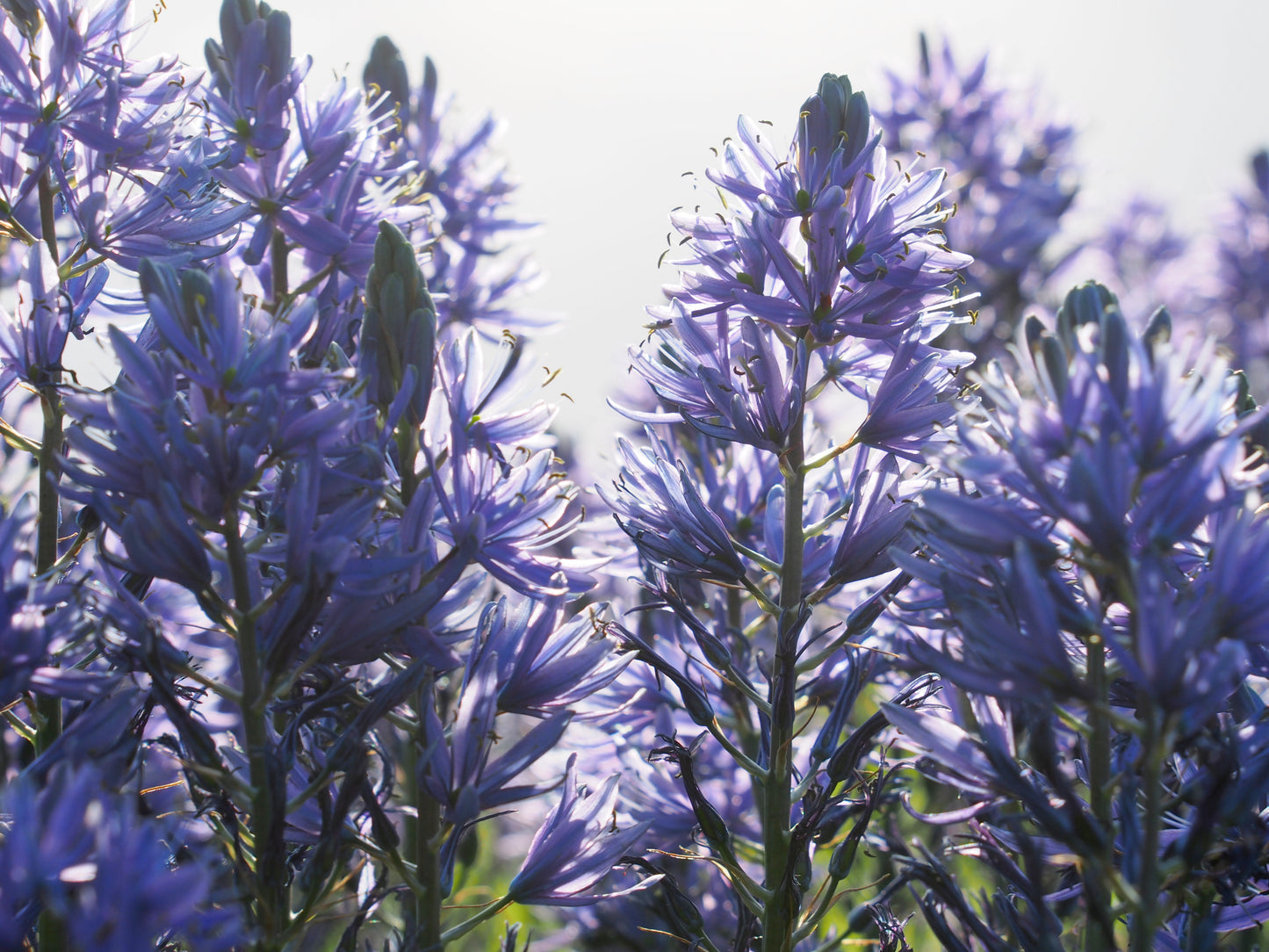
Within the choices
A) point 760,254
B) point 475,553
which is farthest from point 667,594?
point 760,254

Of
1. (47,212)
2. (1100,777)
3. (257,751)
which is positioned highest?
(47,212)

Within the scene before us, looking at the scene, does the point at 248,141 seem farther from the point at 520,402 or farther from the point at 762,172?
the point at 762,172

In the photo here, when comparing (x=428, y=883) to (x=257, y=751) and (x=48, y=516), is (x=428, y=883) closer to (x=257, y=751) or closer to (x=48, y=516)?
(x=257, y=751)

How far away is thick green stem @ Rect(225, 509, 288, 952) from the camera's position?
1.42 m

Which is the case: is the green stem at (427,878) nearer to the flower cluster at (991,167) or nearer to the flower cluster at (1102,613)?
the flower cluster at (1102,613)

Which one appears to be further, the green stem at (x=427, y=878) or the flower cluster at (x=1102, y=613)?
the green stem at (x=427, y=878)

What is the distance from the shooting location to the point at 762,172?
1911 millimetres

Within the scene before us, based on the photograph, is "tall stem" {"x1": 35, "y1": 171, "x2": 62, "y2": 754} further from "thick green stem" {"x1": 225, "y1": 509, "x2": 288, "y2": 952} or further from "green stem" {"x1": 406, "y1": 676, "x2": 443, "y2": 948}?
"green stem" {"x1": 406, "y1": 676, "x2": 443, "y2": 948}

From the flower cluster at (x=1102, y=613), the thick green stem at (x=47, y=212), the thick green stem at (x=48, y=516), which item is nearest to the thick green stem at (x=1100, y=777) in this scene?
the flower cluster at (x=1102, y=613)

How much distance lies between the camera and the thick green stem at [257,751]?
1420mm

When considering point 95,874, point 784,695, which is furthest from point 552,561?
point 95,874

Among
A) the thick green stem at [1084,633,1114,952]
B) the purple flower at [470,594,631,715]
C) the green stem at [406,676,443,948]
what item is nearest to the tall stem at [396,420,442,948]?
the green stem at [406,676,443,948]

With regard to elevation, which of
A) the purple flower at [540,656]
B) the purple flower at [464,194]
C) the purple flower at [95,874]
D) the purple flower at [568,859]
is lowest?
the purple flower at [568,859]

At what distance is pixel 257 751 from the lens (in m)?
1.43
